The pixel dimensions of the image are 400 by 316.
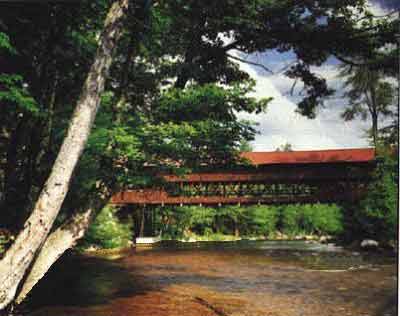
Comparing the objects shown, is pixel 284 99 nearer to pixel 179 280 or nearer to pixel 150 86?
pixel 150 86

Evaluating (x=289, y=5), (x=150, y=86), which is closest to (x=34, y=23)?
(x=150, y=86)

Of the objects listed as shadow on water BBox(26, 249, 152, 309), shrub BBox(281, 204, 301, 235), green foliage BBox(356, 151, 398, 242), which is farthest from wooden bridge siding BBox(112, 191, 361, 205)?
shadow on water BBox(26, 249, 152, 309)

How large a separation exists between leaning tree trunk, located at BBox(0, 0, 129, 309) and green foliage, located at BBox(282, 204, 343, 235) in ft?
70.0

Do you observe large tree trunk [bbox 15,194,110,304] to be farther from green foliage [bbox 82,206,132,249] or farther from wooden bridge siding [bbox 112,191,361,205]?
wooden bridge siding [bbox 112,191,361,205]

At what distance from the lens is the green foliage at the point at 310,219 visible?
987 inches

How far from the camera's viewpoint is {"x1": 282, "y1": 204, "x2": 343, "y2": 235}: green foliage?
2506cm

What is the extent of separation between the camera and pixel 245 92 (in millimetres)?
7395

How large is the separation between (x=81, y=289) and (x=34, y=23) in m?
5.10

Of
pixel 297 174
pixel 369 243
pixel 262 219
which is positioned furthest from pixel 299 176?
pixel 262 219

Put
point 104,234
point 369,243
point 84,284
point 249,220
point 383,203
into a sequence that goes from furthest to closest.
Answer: point 249,220
point 369,243
point 104,234
point 383,203
point 84,284

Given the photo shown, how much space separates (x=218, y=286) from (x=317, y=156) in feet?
43.2

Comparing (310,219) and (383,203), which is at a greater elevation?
(383,203)

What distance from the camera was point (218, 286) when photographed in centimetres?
949

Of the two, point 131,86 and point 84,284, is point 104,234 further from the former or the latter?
point 131,86
